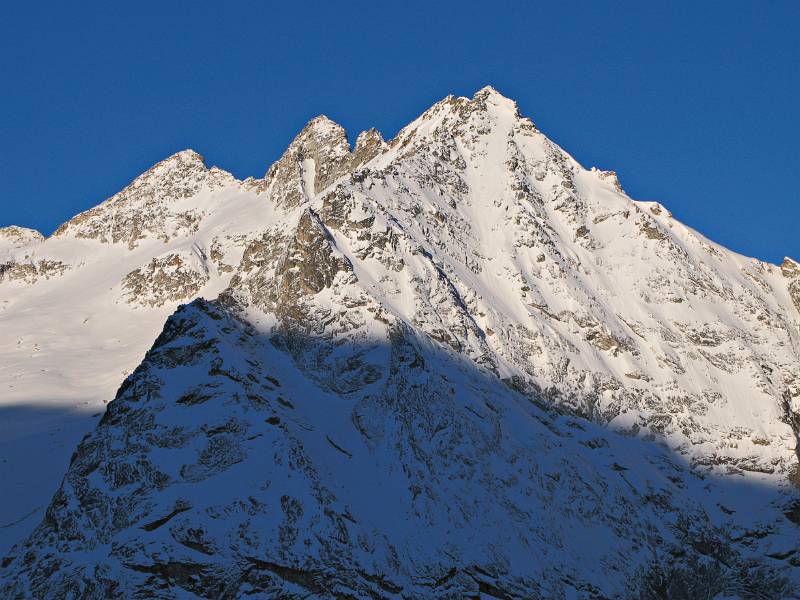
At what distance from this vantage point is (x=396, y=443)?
513 ft

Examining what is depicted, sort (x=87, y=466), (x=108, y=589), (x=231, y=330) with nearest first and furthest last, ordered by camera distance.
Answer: (x=108, y=589), (x=87, y=466), (x=231, y=330)

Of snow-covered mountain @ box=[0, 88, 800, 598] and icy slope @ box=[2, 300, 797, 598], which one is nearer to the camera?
icy slope @ box=[2, 300, 797, 598]

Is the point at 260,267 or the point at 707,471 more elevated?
the point at 260,267

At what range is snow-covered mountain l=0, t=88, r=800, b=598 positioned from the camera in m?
139

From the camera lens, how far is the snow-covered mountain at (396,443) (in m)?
139

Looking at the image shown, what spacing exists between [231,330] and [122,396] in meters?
18.0

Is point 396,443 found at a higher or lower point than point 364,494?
higher

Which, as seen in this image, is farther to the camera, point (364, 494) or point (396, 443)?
point (396, 443)

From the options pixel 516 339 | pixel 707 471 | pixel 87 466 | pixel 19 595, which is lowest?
pixel 19 595

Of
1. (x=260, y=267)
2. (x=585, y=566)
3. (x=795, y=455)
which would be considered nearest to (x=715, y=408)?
(x=795, y=455)

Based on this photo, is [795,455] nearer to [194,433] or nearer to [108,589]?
[194,433]

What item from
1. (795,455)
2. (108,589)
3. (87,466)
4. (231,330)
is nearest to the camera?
(108,589)

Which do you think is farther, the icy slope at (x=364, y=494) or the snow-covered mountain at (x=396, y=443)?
the snow-covered mountain at (x=396, y=443)

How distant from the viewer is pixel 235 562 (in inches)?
5315
